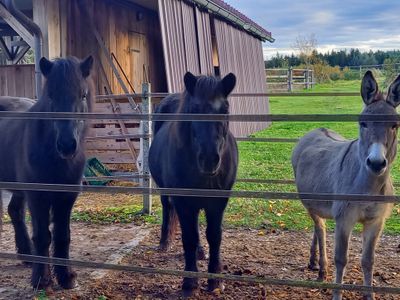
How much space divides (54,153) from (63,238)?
0.83 meters

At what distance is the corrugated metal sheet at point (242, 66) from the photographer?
47.9 ft

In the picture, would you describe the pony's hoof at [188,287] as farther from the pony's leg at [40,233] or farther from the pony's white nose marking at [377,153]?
the pony's white nose marking at [377,153]

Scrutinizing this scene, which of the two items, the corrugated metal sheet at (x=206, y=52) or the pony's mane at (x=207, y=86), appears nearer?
the pony's mane at (x=207, y=86)

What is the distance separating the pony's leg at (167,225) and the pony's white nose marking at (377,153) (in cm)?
281

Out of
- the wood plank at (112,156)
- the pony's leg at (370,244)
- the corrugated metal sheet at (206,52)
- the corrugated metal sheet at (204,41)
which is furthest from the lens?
the corrugated metal sheet at (204,41)

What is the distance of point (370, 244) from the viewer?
3832 millimetres

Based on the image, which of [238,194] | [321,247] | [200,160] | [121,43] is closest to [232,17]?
[121,43]

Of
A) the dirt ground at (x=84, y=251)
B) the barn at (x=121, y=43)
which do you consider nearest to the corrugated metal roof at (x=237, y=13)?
the barn at (x=121, y=43)

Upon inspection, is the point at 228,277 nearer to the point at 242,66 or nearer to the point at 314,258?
the point at 314,258

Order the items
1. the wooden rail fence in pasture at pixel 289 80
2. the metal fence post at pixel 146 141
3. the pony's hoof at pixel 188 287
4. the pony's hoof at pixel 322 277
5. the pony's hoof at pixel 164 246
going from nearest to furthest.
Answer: the pony's hoof at pixel 188 287, the pony's hoof at pixel 322 277, the pony's hoof at pixel 164 246, the metal fence post at pixel 146 141, the wooden rail fence in pasture at pixel 289 80

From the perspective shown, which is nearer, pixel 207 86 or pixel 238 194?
pixel 238 194

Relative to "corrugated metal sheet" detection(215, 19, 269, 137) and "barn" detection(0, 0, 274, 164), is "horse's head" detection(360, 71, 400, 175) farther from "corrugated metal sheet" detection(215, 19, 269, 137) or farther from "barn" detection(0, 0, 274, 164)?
"corrugated metal sheet" detection(215, 19, 269, 137)

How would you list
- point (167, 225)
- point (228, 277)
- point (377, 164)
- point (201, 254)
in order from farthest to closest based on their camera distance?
point (167, 225) < point (201, 254) < point (377, 164) < point (228, 277)

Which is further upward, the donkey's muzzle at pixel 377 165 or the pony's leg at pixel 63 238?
the donkey's muzzle at pixel 377 165
